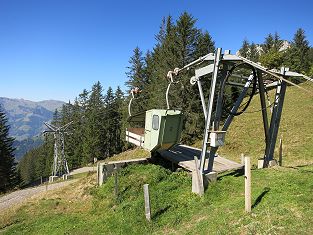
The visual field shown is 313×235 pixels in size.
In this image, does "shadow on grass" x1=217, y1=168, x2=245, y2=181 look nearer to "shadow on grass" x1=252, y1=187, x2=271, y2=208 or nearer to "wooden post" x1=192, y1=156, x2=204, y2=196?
"wooden post" x1=192, y1=156, x2=204, y2=196

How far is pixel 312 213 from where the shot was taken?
948cm

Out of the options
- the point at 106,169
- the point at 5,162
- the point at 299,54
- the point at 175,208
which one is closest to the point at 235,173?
the point at 175,208

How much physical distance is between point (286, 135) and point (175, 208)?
20.8 m

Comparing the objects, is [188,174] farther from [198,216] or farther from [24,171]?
[24,171]

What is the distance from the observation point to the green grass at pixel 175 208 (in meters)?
9.93

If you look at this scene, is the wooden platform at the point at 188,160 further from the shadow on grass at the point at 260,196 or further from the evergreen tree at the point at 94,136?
the evergreen tree at the point at 94,136

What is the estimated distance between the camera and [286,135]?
30.5 meters

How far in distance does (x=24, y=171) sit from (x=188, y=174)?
438ft

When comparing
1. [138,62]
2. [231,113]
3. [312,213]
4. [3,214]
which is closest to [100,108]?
[138,62]

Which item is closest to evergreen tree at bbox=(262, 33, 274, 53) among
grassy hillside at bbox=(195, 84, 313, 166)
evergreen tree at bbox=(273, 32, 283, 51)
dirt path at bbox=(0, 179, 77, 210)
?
evergreen tree at bbox=(273, 32, 283, 51)

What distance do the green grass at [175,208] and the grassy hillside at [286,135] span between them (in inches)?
354

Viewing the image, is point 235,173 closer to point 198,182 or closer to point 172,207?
point 198,182

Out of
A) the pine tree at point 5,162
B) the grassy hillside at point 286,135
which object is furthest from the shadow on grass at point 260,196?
the pine tree at point 5,162

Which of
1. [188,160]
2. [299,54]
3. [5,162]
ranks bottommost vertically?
[5,162]
